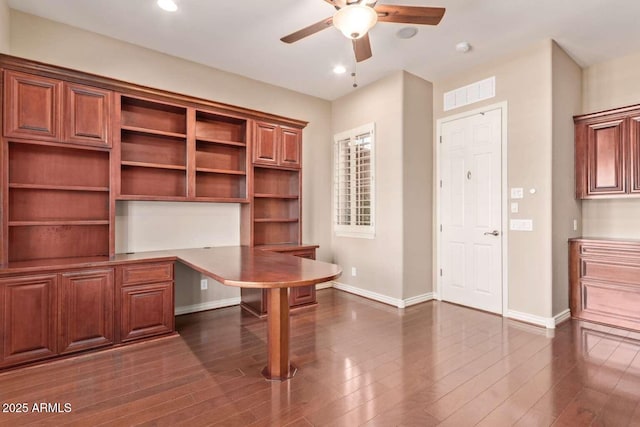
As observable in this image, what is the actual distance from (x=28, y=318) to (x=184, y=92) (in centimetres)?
280

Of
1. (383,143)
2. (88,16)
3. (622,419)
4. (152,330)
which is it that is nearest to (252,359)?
(152,330)

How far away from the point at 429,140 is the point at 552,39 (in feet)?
5.57

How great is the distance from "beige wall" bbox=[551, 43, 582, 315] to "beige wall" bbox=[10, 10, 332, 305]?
3072 millimetres

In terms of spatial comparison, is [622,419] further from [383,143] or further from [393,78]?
[393,78]

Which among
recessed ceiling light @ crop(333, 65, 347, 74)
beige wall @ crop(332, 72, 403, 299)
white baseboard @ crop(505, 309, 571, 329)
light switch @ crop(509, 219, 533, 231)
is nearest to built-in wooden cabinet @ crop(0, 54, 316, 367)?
recessed ceiling light @ crop(333, 65, 347, 74)

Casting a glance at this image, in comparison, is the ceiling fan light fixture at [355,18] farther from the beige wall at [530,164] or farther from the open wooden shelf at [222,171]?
the beige wall at [530,164]

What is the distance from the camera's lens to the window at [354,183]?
4.75m

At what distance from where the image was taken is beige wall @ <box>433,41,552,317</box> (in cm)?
351

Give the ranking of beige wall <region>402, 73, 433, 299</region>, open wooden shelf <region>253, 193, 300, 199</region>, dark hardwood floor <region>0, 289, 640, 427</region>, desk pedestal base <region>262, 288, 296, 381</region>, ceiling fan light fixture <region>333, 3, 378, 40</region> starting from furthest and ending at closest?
beige wall <region>402, 73, 433, 299</region> → open wooden shelf <region>253, 193, 300, 199</region> → desk pedestal base <region>262, 288, 296, 381</region> → ceiling fan light fixture <region>333, 3, 378, 40</region> → dark hardwood floor <region>0, 289, 640, 427</region>

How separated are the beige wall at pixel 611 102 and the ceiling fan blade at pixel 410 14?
3043 millimetres

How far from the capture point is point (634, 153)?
3512 millimetres

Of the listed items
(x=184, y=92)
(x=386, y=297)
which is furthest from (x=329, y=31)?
(x=386, y=297)

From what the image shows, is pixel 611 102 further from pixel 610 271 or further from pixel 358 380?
pixel 358 380

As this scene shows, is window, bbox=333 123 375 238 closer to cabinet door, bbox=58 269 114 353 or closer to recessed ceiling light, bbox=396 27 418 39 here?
recessed ceiling light, bbox=396 27 418 39
